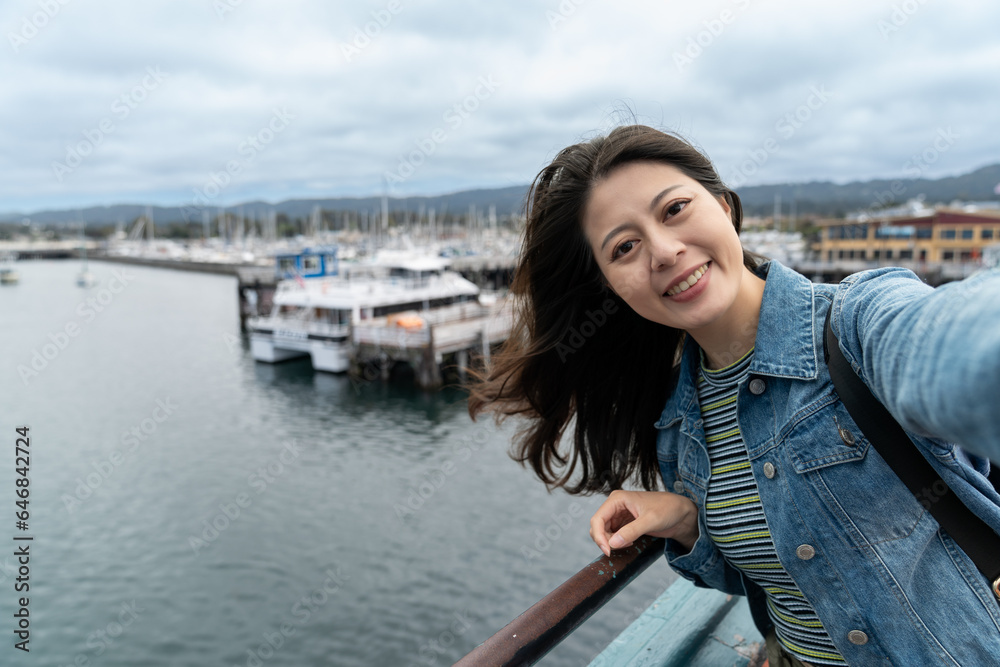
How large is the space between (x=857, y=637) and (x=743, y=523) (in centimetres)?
29

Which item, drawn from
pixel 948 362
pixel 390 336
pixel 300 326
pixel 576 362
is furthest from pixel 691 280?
pixel 300 326

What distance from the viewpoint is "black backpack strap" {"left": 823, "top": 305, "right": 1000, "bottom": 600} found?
41.2 inches

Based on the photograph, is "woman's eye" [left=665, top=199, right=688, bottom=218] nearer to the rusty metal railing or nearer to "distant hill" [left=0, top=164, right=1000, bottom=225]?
the rusty metal railing

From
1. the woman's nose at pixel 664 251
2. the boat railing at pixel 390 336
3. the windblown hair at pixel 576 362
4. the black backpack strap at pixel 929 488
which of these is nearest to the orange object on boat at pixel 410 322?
the boat railing at pixel 390 336

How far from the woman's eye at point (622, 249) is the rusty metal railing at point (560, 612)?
0.72 meters

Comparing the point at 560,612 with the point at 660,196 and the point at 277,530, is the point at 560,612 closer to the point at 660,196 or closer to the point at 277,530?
the point at 660,196

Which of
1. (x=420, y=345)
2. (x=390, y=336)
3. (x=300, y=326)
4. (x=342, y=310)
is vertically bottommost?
(x=420, y=345)

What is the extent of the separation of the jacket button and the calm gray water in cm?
834

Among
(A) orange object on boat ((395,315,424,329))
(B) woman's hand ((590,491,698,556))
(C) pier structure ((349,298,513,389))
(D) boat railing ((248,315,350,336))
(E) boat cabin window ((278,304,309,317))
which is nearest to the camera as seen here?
(B) woman's hand ((590,491,698,556))

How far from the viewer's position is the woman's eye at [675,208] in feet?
4.47

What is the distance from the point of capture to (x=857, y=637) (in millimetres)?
1232

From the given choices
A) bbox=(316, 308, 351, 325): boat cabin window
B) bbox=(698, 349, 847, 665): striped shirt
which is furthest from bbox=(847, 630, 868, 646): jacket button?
bbox=(316, 308, 351, 325): boat cabin window

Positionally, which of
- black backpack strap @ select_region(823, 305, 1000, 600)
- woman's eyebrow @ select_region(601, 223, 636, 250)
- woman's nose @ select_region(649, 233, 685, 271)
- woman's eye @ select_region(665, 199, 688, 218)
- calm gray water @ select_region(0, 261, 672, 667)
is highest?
woman's eye @ select_region(665, 199, 688, 218)

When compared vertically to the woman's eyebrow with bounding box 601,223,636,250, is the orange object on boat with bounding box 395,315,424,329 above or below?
below
